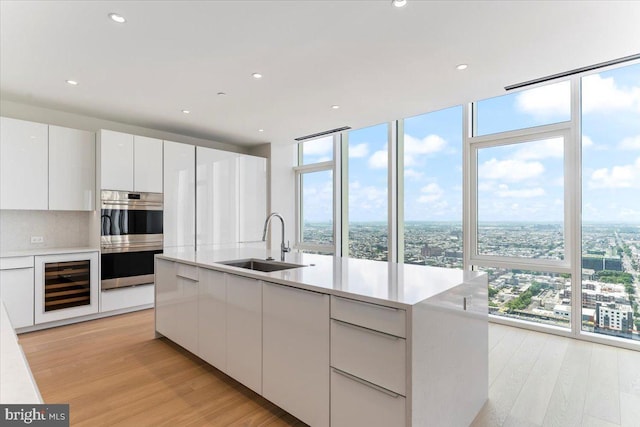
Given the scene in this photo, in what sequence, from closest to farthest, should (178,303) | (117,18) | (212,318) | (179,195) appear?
(117,18) → (212,318) → (178,303) → (179,195)

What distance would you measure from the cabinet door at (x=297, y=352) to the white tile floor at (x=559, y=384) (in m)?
0.99

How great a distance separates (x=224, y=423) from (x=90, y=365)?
1.52m

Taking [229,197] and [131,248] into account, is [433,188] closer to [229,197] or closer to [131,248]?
[229,197]

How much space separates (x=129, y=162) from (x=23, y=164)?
1003 millimetres

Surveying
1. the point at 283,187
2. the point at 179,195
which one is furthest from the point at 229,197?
the point at 283,187

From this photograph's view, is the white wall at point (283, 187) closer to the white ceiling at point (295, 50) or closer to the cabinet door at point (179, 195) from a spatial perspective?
the cabinet door at point (179, 195)

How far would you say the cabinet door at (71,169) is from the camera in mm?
3711

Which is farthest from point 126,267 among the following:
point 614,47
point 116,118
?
point 614,47

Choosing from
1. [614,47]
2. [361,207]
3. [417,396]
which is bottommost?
[417,396]

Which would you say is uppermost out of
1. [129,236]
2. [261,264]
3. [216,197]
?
[216,197]

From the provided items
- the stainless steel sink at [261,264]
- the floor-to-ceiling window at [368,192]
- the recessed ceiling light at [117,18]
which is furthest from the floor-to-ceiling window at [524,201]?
the recessed ceiling light at [117,18]

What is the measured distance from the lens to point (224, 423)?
74.0 inches

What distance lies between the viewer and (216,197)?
4.92 m

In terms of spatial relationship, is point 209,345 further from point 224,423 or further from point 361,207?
point 361,207
